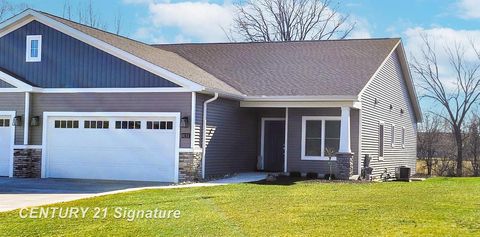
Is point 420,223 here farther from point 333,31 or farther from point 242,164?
point 333,31

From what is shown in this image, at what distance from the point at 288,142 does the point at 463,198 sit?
8.27 m

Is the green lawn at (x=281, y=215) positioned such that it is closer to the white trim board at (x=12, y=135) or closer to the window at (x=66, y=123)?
the window at (x=66, y=123)

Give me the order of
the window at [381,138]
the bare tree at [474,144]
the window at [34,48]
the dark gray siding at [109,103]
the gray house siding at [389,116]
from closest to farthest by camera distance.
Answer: the dark gray siding at [109,103]
the window at [34,48]
the gray house siding at [389,116]
the window at [381,138]
the bare tree at [474,144]

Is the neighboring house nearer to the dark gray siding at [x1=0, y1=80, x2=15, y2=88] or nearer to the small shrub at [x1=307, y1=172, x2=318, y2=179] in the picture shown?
the dark gray siding at [x1=0, y1=80, x2=15, y2=88]

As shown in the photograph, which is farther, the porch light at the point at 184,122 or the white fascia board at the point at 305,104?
the white fascia board at the point at 305,104

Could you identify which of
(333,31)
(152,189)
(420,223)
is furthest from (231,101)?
(333,31)

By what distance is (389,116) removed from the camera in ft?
82.2

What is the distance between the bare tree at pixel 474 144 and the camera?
110 feet

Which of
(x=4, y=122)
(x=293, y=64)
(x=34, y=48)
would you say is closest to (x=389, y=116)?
(x=293, y=64)

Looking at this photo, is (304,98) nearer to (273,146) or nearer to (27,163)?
(273,146)

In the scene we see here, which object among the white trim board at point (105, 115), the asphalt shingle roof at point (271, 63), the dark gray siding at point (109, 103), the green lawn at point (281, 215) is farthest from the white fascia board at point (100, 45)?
the green lawn at point (281, 215)

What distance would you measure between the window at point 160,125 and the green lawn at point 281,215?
141 inches

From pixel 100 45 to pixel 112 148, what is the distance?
2.95 meters

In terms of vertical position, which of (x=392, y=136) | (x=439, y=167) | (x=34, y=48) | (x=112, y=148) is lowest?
(x=439, y=167)
